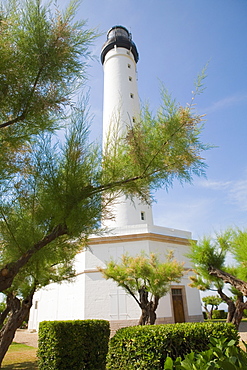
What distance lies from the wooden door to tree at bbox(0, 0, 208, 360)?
13026 millimetres

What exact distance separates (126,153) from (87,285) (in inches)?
513

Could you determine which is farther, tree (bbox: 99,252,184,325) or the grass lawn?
tree (bbox: 99,252,184,325)

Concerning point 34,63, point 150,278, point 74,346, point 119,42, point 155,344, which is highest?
point 119,42

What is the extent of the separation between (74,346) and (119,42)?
2463cm

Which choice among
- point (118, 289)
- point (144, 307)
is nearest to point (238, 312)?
point (144, 307)

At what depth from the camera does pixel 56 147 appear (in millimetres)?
3158

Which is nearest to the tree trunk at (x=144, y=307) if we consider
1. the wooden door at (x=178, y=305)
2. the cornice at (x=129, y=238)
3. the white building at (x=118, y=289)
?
the white building at (x=118, y=289)

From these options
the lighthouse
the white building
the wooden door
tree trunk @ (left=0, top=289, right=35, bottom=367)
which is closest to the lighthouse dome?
the lighthouse

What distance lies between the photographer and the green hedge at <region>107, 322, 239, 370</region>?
12.3 ft

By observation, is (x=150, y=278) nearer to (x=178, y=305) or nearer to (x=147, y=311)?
(x=147, y=311)

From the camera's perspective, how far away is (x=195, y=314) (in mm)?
14977

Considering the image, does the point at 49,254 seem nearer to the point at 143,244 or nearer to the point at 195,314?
the point at 143,244

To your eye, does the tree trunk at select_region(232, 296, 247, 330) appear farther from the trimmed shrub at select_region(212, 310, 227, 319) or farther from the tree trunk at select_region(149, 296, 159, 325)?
the trimmed shrub at select_region(212, 310, 227, 319)

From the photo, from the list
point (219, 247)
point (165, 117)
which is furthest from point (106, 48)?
point (165, 117)
